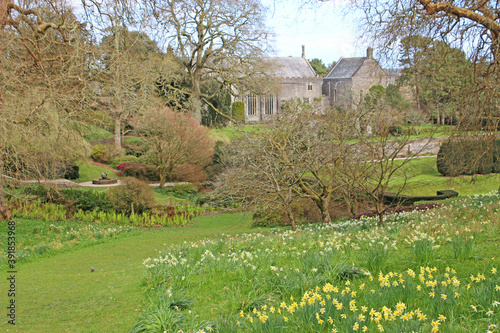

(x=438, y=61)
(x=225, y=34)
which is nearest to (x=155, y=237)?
(x=438, y=61)

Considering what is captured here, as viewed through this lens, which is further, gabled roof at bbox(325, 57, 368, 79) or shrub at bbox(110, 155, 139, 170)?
gabled roof at bbox(325, 57, 368, 79)

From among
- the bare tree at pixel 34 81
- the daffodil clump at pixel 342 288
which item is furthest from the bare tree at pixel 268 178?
the bare tree at pixel 34 81

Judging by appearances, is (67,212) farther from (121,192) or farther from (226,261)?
(226,261)

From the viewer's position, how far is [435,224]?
660 centimetres

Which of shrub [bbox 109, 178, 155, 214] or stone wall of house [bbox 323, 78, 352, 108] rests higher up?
stone wall of house [bbox 323, 78, 352, 108]

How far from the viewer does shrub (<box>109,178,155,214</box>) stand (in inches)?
645

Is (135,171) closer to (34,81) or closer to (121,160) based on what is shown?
(121,160)

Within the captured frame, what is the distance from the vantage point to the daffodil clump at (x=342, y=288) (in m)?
2.98

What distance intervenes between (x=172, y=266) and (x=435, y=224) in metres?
4.27

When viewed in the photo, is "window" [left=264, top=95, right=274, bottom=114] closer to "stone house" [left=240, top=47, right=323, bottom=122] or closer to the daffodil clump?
"stone house" [left=240, top=47, right=323, bottom=122]

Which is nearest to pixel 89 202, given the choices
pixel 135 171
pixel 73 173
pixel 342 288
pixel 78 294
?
pixel 73 173

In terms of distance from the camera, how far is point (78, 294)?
5.23m

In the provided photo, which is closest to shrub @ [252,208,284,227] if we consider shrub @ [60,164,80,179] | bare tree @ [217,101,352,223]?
bare tree @ [217,101,352,223]

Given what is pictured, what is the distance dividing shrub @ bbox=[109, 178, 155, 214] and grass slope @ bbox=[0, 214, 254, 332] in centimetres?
714
